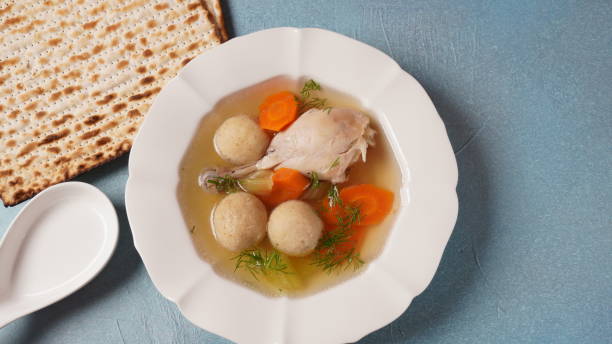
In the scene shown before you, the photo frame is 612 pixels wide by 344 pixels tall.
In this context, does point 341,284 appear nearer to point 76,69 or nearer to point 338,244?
point 338,244

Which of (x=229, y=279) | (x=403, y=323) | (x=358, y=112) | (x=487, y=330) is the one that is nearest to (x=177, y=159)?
(x=229, y=279)

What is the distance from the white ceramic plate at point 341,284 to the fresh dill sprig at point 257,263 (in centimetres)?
10

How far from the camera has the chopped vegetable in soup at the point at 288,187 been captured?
176 centimetres

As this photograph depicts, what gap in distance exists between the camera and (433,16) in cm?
203

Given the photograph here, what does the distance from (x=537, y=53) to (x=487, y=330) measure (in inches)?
46.1

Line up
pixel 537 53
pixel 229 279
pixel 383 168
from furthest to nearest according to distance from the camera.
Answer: pixel 537 53 < pixel 383 168 < pixel 229 279

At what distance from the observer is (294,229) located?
1.71 metres

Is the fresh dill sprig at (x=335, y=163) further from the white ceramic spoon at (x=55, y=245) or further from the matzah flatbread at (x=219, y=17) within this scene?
the white ceramic spoon at (x=55, y=245)

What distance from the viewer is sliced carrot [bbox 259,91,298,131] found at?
1839 millimetres

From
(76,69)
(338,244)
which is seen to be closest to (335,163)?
(338,244)

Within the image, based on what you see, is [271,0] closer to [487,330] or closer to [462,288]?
[462,288]

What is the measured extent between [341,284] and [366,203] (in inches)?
12.5

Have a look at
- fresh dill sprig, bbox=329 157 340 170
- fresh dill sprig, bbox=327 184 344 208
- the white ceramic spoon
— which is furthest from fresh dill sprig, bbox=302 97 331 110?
the white ceramic spoon

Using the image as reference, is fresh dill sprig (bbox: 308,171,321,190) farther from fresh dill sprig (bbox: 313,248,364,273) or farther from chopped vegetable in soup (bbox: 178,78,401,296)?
fresh dill sprig (bbox: 313,248,364,273)
